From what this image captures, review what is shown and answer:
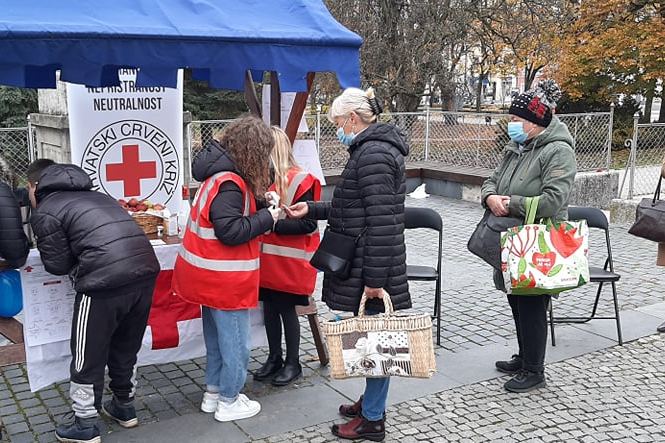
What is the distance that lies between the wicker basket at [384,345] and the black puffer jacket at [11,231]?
4.85 ft

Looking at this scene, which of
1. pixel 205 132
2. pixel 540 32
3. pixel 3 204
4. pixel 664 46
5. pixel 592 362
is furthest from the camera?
pixel 540 32

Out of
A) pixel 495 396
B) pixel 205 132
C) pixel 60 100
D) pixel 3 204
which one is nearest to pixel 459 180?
pixel 205 132

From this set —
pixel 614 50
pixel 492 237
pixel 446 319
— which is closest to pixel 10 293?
pixel 492 237

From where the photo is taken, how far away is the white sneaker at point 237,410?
12.2 feet

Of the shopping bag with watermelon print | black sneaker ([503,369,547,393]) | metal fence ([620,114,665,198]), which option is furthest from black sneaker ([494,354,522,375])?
metal fence ([620,114,665,198])

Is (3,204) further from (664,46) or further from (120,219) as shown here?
(664,46)

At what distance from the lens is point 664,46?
15.7 meters

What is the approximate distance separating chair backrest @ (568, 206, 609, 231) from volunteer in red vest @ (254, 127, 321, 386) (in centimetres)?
215

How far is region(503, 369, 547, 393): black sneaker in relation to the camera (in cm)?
417

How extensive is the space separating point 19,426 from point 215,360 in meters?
1.05

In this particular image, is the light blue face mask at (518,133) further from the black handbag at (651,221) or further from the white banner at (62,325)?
the white banner at (62,325)

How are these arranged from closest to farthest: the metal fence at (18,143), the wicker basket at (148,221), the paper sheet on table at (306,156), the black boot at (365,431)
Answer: the black boot at (365,431)
the wicker basket at (148,221)
the paper sheet on table at (306,156)
the metal fence at (18,143)

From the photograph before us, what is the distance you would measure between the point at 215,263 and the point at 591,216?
2.95 metres

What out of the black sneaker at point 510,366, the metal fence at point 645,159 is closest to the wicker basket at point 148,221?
the black sneaker at point 510,366
